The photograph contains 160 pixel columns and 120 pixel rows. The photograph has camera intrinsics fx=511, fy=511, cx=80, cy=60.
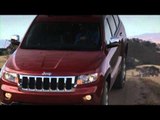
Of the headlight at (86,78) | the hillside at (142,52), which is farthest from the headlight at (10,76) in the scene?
the hillside at (142,52)

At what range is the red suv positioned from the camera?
694cm

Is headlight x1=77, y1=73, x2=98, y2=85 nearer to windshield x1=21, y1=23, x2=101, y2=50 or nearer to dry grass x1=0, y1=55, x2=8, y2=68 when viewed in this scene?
windshield x1=21, y1=23, x2=101, y2=50

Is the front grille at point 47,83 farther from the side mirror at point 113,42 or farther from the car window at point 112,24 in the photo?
the car window at point 112,24

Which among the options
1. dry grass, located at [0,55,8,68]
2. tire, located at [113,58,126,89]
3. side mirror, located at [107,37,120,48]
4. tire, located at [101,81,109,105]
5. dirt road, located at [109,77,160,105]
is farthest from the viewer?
tire, located at [113,58,126,89]

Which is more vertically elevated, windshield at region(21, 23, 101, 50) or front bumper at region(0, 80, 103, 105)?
windshield at region(21, 23, 101, 50)

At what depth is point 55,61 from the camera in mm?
7160

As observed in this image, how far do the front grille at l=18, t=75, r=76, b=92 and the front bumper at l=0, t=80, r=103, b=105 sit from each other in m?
0.06

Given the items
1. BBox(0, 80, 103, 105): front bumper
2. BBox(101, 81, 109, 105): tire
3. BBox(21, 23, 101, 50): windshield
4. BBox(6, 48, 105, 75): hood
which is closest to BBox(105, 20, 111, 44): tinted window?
BBox(21, 23, 101, 50): windshield

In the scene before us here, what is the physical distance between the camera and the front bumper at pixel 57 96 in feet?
22.7

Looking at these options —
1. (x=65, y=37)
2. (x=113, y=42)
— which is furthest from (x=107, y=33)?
(x=65, y=37)

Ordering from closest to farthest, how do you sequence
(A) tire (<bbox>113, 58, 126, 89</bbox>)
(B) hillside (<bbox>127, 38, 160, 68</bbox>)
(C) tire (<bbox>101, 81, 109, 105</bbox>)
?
(C) tire (<bbox>101, 81, 109, 105</bbox>) → (B) hillside (<bbox>127, 38, 160, 68</bbox>) → (A) tire (<bbox>113, 58, 126, 89</bbox>)

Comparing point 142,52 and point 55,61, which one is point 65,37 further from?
point 142,52
